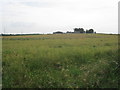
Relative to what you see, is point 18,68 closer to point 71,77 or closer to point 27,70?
point 27,70

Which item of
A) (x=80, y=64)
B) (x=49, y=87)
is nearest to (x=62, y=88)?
(x=49, y=87)

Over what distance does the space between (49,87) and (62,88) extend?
17.2 inches

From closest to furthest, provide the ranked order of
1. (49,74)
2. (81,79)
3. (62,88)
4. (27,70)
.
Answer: (62,88), (81,79), (49,74), (27,70)

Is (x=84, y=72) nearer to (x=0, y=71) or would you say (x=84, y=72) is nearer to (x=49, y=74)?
(x=49, y=74)

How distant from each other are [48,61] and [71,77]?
7.98 feet

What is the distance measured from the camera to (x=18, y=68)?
23.3 ft

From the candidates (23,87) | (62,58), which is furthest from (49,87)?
(62,58)

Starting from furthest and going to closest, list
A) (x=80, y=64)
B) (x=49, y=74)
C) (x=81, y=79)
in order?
(x=80, y=64)
(x=49, y=74)
(x=81, y=79)

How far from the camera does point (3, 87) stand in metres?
5.55

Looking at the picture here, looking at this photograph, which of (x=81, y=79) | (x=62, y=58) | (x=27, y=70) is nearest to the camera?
(x=81, y=79)

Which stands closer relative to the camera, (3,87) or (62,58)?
(3,87)

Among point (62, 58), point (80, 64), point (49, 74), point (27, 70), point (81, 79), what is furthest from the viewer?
point (62, 58)

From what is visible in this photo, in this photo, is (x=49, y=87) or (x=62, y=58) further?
(x=62, y=58)

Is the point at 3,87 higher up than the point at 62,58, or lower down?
lower down
